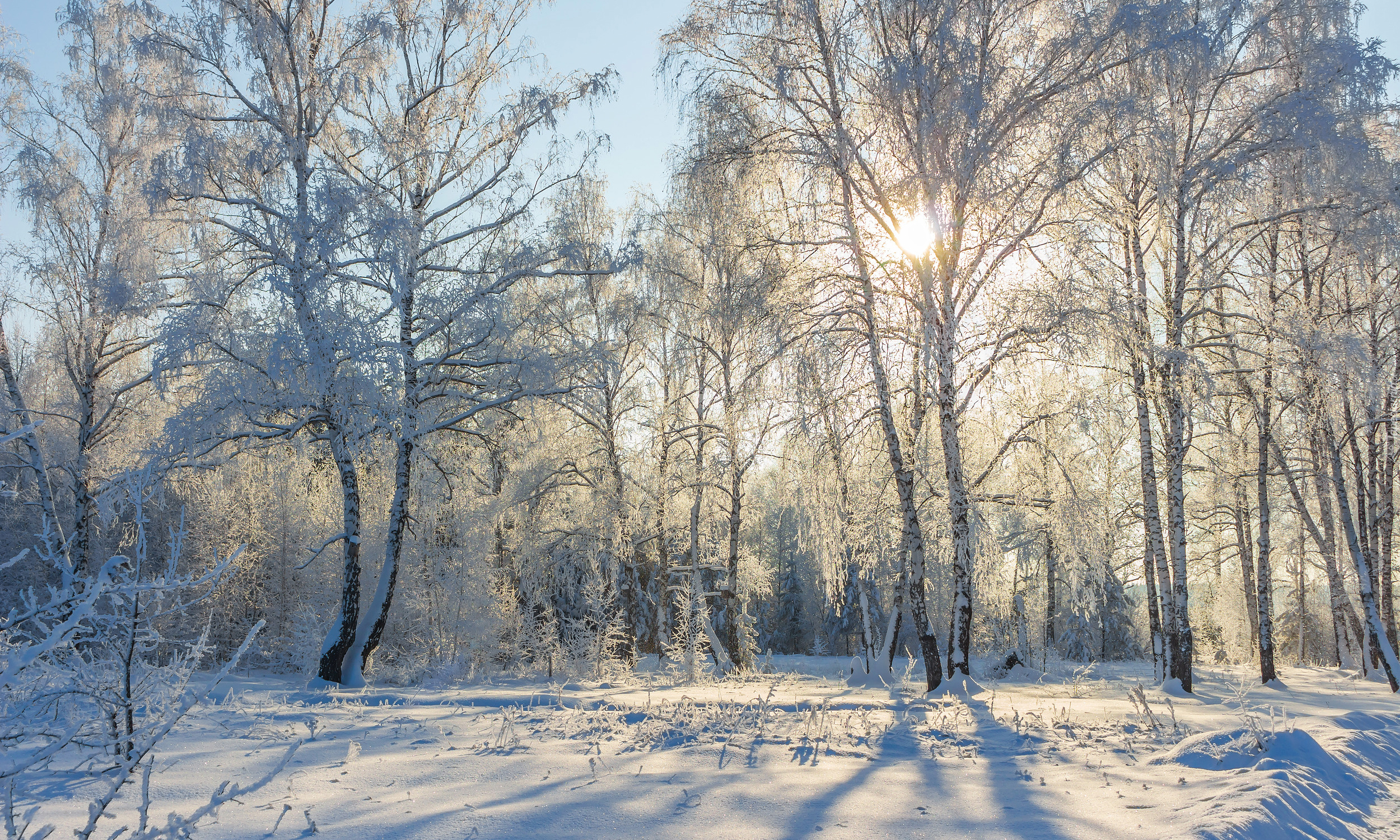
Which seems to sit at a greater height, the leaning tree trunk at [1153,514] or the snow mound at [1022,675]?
the leaning tree trunk at [1153,514]

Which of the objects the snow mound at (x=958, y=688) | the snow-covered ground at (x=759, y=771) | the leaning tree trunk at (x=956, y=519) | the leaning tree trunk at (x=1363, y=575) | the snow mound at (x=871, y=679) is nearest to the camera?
the snow-covered ground at (x=759, y=771)

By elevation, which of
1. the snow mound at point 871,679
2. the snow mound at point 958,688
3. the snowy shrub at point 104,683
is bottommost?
the snow mound at point 871,679

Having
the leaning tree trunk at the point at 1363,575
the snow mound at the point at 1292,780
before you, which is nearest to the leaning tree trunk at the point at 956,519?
the snow mound at the point at 1292,780

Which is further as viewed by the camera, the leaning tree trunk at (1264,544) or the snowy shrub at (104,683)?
the leaning tree trunk at (1264,544)

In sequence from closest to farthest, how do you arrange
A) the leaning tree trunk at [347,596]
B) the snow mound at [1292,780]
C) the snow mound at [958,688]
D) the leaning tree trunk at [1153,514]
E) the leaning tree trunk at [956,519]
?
1. the snow mound at [1292,780]
2. the snow mound at [958,688]
3. the leaning tree trunk at [956,519]
4. the leaning tree trunk at [347,596]
5. the leaning tree trunk at [1153,514]

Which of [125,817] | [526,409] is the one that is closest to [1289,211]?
[526,409]

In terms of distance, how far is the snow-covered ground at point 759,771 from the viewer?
3.37 m

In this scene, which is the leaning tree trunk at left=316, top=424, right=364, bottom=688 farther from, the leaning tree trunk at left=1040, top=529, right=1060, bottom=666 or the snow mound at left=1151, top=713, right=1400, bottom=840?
the leaning tree trunk at left=1040, top=529, right=1060, bottom=666

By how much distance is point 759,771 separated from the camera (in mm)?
4473

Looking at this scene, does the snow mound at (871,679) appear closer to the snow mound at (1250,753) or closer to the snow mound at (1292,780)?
the snow mound at (1292,780)

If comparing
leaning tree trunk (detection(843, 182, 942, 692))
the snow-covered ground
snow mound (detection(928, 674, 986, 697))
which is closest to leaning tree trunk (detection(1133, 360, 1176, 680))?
the snow-covered ground

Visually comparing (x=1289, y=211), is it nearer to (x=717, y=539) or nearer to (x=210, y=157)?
(x=717, y=539)

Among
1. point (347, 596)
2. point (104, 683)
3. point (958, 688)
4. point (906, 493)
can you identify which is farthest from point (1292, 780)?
point (347, 596)

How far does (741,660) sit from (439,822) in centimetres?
1338
